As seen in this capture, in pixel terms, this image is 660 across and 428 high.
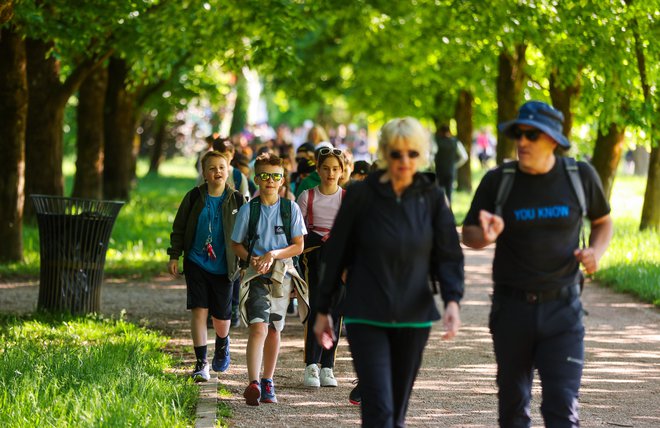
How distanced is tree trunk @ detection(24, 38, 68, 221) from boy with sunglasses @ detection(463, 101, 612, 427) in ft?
48.6

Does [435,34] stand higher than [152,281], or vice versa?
[435,34]

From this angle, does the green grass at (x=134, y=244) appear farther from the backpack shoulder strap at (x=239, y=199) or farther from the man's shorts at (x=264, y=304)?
the man's shorts at (x=264, y=304)

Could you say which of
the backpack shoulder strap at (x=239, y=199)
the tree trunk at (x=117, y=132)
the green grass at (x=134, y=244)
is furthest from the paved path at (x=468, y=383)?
the tree trunk at (x=117, y=132)

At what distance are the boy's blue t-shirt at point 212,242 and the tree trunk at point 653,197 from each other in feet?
42.1

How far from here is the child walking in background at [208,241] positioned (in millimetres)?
8867

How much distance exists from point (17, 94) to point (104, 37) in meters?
1.78

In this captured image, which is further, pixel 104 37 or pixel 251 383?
pixel 104 37

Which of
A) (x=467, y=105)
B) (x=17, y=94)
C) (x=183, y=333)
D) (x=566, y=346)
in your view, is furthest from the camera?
(x=467, y=105)

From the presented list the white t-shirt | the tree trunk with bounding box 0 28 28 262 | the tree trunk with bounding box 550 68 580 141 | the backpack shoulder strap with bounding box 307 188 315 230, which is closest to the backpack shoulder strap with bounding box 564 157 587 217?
the white t-shirt

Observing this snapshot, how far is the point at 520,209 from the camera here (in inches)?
221

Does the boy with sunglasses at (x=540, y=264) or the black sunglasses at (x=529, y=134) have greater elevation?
the black sunglasses at (x=529, y=134)

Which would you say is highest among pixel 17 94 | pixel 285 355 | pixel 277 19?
pixel 277 19

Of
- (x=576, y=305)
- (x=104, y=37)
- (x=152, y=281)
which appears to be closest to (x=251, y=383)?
(x=576, y=305)

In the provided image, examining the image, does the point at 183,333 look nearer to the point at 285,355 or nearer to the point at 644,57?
the point at 285,355
